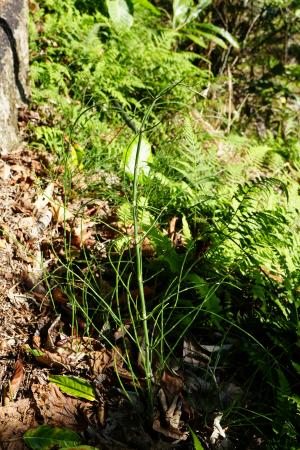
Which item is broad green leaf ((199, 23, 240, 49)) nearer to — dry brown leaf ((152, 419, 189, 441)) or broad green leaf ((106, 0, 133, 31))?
broad green leaf ((106, 0, 133, 31))

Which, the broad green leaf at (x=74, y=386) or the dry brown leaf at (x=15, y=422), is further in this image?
the broad green leaf at (x=74, y=386)

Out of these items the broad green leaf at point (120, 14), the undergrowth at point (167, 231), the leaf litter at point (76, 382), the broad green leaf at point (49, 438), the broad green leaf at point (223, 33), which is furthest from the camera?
the broad green leaf at point (223, 33)

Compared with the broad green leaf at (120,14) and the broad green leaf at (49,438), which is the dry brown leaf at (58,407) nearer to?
the broad green leaf at (49,438)

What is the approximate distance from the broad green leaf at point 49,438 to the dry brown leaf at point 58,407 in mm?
60

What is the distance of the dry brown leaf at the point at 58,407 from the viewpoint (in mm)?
1535

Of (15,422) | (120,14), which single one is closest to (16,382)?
(15,422)

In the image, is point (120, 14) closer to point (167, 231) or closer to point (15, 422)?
point (167, 231)

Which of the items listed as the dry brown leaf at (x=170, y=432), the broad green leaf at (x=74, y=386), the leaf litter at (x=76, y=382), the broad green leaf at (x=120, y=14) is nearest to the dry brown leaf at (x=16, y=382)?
the leaf litter at (x=76, y=382)

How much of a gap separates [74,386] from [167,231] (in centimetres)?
114

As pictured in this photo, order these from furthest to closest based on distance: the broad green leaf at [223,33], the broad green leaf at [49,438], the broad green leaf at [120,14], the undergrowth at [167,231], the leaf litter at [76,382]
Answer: the broad green leaf at [223,33], the broad green leaf at [120,14], the undergrowth at [167,231], the leaf litter at [76,382], the broad green leaf at [49,438]

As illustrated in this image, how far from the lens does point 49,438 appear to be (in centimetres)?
143

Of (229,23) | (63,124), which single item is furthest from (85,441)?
(229,23)

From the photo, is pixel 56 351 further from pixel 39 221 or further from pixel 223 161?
pixel 223 161

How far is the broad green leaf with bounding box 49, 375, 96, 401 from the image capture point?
5.26 feet
